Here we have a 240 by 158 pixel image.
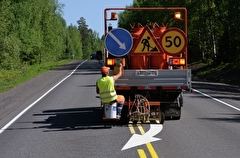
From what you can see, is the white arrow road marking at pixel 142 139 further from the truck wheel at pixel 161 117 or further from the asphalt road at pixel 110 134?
the truck wheel at pixel 161 117

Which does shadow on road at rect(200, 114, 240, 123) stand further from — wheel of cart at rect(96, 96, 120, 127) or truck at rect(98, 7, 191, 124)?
wheel of cart at rect(96, 96, 120, 127)

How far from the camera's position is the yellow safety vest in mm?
12492

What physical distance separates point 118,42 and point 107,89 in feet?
4.69

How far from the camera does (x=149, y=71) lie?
12.9 m

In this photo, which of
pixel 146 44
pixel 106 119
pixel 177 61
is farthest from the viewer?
pixel 146 44

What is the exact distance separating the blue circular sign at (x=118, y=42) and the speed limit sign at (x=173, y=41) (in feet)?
3.03

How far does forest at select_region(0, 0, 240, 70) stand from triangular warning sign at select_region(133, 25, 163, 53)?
20.9 m

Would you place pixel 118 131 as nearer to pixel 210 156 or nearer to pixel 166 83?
pixel 166 83

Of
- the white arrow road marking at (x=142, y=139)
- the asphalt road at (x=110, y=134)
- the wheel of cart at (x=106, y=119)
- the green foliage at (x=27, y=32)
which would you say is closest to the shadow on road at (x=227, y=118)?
the asphalt road at (x=110, y=134)

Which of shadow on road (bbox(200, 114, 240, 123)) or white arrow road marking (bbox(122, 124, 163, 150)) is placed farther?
shadow on road (bbox(200, 114, 240, 123))

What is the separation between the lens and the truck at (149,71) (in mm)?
12852

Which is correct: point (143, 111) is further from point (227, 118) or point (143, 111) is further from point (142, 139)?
point (227, 118)

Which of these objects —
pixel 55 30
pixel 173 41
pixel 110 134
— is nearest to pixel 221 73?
pixel 173 41

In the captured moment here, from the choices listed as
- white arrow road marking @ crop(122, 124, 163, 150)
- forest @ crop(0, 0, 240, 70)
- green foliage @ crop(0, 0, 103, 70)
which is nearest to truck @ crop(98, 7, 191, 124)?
white arrow road marking @ crop(122, 124, 163, 150)
